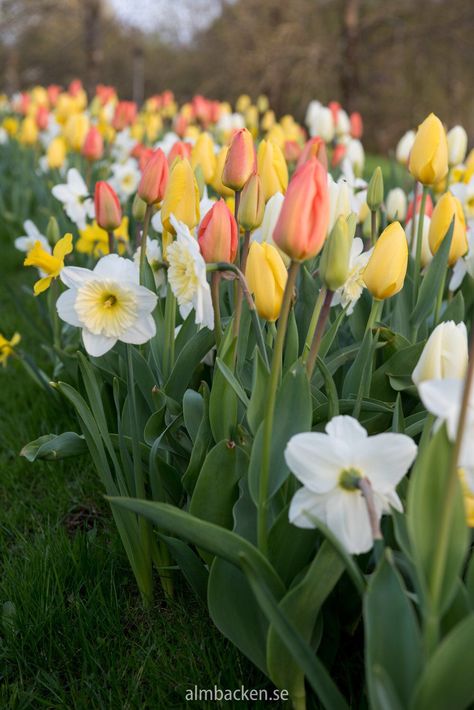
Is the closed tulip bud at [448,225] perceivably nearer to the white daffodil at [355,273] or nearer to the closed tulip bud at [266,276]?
the white daffodil at [355,273]

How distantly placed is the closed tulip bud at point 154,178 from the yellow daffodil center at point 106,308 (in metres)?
0.31

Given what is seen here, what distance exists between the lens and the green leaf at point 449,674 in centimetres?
84

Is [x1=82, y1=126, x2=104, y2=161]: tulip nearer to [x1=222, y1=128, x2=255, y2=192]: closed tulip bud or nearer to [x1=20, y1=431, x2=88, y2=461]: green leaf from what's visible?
[x1=222, y1=128, x2=255, y2=192]: closed tulip bud

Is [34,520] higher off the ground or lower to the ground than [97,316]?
lower

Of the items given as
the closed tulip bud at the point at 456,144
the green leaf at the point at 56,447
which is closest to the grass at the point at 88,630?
the green leaf at the point at 56,447

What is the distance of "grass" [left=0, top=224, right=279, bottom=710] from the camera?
1.28 m

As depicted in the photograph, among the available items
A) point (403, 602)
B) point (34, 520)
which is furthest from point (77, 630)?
point (403, 602)

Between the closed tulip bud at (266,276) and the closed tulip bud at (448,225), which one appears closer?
the closed tulip bud at (266,276)

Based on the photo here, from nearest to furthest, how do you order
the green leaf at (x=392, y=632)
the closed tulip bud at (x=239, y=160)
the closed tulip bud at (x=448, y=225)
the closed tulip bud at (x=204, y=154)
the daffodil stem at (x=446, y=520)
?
the daffodil stem at (x=446, y=520), the green leaf at (x=392, y=632), the closed tulip bud at (x=239, y=160), the closed tulip bud at (x=448, y=225), the closed tulip bud at (x=204, y=154)

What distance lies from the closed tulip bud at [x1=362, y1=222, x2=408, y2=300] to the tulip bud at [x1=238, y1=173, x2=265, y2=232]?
23 cm

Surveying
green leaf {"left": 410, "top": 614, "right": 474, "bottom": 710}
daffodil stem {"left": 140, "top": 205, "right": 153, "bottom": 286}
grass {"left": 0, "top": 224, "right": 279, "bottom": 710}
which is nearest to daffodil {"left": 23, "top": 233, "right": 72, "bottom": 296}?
daffodil stem {"left": 140, "top": 205, "right": 153, "bottom": 286}

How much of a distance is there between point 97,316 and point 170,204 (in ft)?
0.85

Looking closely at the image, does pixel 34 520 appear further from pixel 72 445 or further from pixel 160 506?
pixel 160 506

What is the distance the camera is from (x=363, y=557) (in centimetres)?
121
